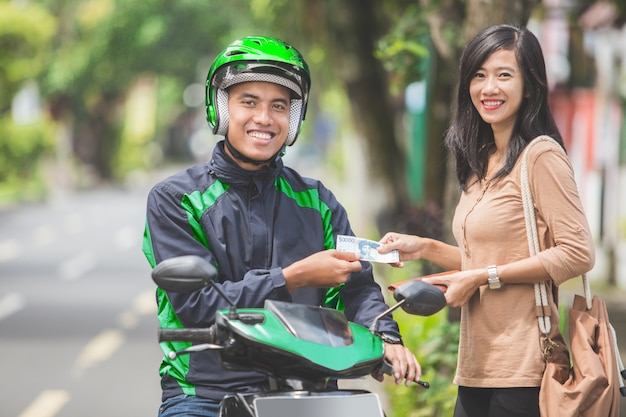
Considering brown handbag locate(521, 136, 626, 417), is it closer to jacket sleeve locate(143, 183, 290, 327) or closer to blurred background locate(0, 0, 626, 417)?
jacket sleeve locate(143, 183, 290, 327)

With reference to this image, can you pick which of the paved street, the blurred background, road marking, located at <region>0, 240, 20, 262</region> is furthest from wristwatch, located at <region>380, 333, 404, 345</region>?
road marking, located at <region>0, 240, 20, 262</region>

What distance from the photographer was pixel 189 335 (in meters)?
3.23

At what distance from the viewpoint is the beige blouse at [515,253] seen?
3762 mm

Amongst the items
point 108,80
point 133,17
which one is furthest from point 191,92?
point 133,17

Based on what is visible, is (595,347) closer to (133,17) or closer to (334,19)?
(334,19)

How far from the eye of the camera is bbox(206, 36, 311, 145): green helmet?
3.67 m

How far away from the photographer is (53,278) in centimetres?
1778

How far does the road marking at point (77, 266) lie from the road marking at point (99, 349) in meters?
5.11

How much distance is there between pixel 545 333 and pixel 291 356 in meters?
1.07

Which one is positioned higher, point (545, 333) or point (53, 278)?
point (53, 278)

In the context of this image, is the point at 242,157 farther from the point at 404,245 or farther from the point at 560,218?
the point at 560,218

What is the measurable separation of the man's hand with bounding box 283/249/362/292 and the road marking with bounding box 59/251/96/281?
14.6m

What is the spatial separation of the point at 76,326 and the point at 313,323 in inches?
405

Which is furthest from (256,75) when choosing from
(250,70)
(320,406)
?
(320,406)
